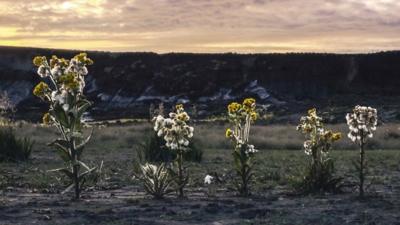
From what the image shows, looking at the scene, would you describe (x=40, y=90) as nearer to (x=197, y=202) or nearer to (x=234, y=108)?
(x=197, y=202)

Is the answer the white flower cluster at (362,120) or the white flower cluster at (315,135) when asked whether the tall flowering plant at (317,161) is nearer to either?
the white flower cluster at (315,135)

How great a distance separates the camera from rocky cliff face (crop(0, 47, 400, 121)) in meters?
76.6

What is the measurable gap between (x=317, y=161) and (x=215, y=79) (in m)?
67.9

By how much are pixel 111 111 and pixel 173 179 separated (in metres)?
63.0

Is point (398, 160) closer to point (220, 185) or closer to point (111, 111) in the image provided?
point (220, 185)

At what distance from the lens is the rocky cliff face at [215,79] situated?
251ft

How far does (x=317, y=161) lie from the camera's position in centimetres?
1213

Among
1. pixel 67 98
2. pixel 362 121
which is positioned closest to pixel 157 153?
pixel 67 98

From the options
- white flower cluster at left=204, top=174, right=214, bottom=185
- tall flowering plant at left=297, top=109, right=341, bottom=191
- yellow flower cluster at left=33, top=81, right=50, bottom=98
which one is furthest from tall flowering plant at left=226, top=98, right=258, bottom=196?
yellow flower cluster at left=33, top=81, right=50, bottom=98

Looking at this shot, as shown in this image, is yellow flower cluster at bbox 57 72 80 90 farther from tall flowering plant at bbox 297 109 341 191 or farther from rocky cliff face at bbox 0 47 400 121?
rocky cliff face at bbox 0 47 400 121

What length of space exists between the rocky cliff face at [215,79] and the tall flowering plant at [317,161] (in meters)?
60.2

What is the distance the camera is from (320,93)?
79.3 meters

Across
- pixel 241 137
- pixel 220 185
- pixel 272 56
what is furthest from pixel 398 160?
pixel 272 56

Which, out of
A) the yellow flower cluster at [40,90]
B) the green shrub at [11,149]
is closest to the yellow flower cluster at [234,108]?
the yellow flower cluster at [40,90]
